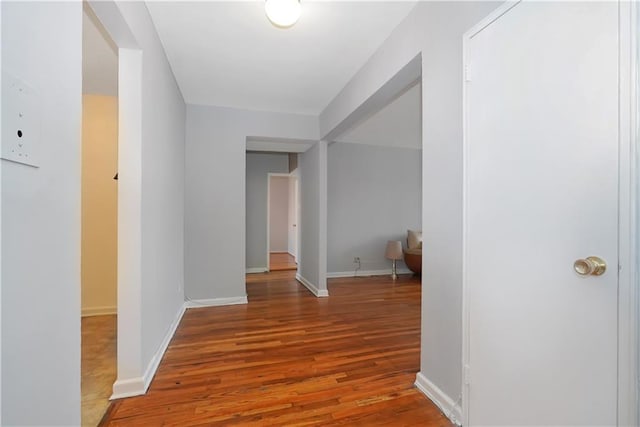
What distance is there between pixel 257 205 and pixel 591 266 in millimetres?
5646

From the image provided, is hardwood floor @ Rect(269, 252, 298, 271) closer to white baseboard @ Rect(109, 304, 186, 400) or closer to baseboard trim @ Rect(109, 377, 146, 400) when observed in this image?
white baseboard @ Rect(109, 304, 186, 400)

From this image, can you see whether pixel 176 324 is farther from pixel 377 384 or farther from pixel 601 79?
pixel 601 79

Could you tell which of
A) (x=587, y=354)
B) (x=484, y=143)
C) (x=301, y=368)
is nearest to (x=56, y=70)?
(x=484, y=143)

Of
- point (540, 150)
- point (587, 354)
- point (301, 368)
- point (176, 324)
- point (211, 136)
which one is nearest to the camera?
point (587, 354)

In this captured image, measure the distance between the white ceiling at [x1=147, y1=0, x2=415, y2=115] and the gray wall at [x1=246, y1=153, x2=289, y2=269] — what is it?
272cm

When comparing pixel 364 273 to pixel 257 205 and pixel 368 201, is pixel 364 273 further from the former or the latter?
pixel 257 205

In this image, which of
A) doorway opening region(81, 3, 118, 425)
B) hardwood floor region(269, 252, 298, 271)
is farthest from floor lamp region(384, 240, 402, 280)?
doorway opening region(81, 3, 118, 425)

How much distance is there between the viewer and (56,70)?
83 cm

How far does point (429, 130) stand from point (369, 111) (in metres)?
1.29

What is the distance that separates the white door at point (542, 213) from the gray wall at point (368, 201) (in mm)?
4021

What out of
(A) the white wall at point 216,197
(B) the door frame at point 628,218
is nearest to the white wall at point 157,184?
(A) the white wall at point 216,197

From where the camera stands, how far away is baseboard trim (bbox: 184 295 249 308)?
139 inches

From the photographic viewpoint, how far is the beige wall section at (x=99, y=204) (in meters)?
3.10

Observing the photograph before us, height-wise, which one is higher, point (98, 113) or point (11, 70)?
point (98, 113)
